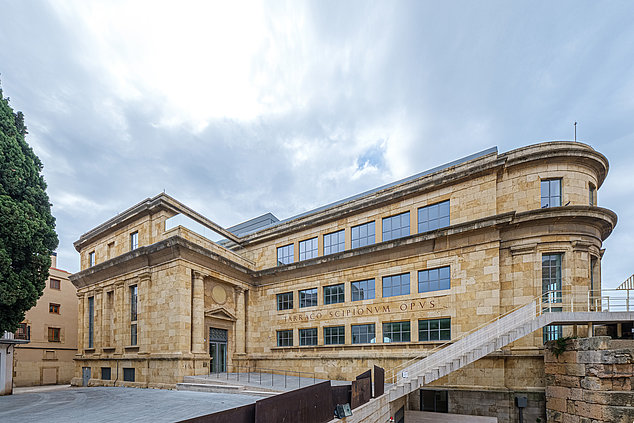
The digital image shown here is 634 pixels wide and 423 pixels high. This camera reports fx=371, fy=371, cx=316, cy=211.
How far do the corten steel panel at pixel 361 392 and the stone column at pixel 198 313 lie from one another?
12.7 meters

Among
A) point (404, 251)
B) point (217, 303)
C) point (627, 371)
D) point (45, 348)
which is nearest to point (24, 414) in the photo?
point (217, 303)

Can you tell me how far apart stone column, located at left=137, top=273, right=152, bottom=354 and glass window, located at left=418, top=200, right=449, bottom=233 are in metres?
17.4

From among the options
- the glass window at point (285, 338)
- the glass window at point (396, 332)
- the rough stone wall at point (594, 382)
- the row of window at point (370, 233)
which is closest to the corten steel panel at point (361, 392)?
the glass window at point (396, 332)

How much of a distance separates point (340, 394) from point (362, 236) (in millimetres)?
14117

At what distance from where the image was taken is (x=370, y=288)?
2331 centimetres

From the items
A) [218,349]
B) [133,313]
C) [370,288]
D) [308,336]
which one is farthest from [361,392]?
[133,313]

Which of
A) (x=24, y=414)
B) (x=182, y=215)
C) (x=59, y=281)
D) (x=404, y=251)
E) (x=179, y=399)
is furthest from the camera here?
(x=59, y=281)

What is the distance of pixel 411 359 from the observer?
20328 millimetres

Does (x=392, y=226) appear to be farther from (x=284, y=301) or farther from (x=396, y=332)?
(x=284, y=301)

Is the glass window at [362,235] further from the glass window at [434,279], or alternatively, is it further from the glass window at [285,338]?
the glass window at [285,338]

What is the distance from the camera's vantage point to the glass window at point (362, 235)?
2428cm

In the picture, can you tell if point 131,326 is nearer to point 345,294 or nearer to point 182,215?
point 182,215

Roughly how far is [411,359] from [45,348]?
114 ft

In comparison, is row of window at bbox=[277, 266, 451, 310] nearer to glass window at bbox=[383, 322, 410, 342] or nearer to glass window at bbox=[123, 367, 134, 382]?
glass window at bbox=[383, 322, 410, 342]
